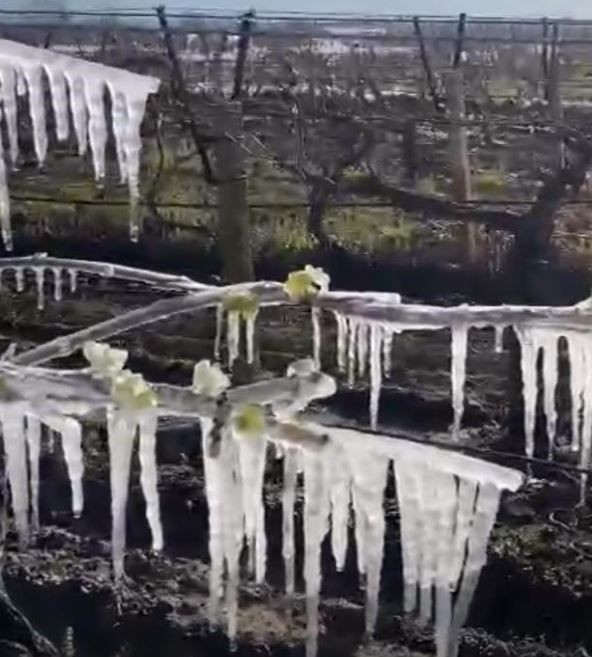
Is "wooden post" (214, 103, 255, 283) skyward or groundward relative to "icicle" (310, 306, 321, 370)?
skyward

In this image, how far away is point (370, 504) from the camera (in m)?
1.04

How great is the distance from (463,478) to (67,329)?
618 millimetres

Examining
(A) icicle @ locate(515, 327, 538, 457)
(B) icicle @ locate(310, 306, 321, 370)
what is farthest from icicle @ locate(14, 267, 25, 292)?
(A) icicle @ locate(515, 327, 538, 457)

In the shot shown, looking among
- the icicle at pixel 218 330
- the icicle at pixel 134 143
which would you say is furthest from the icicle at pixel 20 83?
the icicle at pixel 218 330

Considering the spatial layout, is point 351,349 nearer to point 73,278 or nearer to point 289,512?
point 289,512

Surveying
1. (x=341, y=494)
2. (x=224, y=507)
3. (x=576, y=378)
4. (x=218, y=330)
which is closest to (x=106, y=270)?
(x=218, y=330)

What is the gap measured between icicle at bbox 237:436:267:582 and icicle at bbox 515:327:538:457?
34cm

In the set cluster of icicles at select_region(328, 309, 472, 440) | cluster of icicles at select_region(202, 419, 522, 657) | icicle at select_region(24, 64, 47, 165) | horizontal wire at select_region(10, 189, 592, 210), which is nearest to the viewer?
cluster of icicles at select_region(202, 419, 522, 657)

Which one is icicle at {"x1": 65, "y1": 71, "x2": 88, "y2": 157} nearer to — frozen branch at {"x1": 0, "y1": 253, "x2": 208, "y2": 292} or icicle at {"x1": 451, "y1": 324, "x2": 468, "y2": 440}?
frozen branch at {"x1": 0, "y1": 253, "x2": 208, "y2": 292}

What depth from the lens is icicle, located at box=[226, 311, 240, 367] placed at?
131 centimetres

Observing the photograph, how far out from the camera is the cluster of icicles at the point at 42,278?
1.36m

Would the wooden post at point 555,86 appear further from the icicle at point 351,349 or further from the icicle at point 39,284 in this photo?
the icicle at point 39,284

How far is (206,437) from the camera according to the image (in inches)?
41.1

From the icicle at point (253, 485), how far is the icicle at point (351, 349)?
0.20 metres
